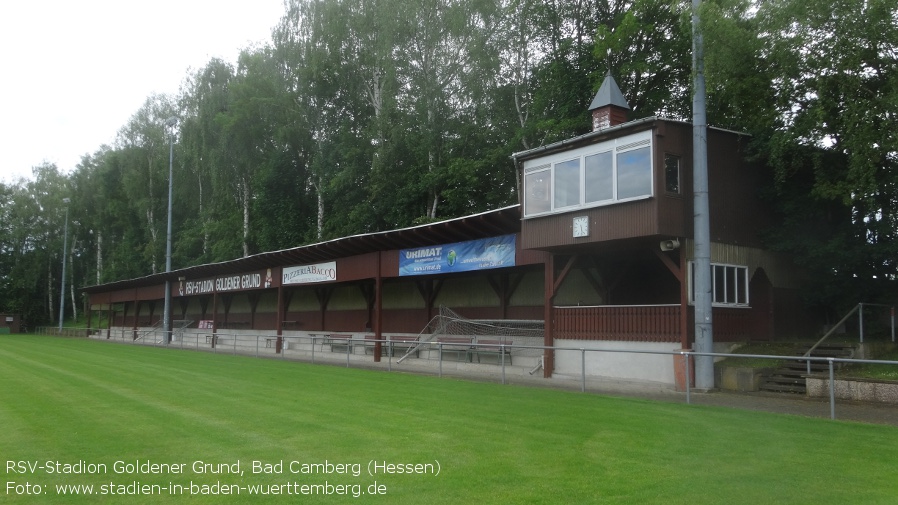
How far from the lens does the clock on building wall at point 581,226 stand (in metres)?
18.0

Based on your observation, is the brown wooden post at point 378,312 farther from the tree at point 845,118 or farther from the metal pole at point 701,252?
the tree at point 845,118

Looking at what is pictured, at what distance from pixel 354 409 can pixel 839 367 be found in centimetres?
1124

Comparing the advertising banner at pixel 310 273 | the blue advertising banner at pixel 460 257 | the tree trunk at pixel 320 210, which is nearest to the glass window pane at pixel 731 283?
the blue advertising banner at pixel 460 257

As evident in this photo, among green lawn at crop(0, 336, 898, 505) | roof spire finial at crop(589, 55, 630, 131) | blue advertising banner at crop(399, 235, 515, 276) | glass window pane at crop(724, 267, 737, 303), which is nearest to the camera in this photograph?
green lawn at crop(0, 336, 898, 505)

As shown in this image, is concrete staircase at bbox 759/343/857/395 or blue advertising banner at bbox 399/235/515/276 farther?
blue advertising banner at bbox 399/235/515/276

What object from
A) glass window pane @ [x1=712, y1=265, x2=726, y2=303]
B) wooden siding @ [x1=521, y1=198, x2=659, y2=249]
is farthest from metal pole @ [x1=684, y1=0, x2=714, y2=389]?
glass window pane @ [x1=712, y1=265, x2=726, y2=303]

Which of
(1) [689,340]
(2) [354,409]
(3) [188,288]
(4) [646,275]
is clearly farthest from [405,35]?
(2) [354,409]

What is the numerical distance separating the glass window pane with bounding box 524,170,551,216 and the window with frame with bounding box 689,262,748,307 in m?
4.19

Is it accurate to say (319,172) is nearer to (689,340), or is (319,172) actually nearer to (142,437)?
(689,340)

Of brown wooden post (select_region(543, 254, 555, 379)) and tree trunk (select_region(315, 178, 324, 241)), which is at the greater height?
tree trunk (select_region(315, 178, 324, 241))

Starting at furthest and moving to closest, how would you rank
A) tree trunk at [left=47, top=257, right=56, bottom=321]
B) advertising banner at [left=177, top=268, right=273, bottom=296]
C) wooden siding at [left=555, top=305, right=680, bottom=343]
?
tree trunk at [left=47, top=257, right=56, bottom=321] < advertising banner at [left=177, top=268, right=273, bottom=296] < wooden siding at [left=555, top=305, right=680, bottom=343]

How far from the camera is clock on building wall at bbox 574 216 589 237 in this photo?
1805 cm

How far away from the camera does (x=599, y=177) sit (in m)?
Result: 18.0

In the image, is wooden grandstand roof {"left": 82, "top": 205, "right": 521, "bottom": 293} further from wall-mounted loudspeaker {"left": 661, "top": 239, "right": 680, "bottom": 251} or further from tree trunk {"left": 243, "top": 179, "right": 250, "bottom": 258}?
tree trunk {"left": 243, "top": 179, "right": 250, "bottom": 258}
